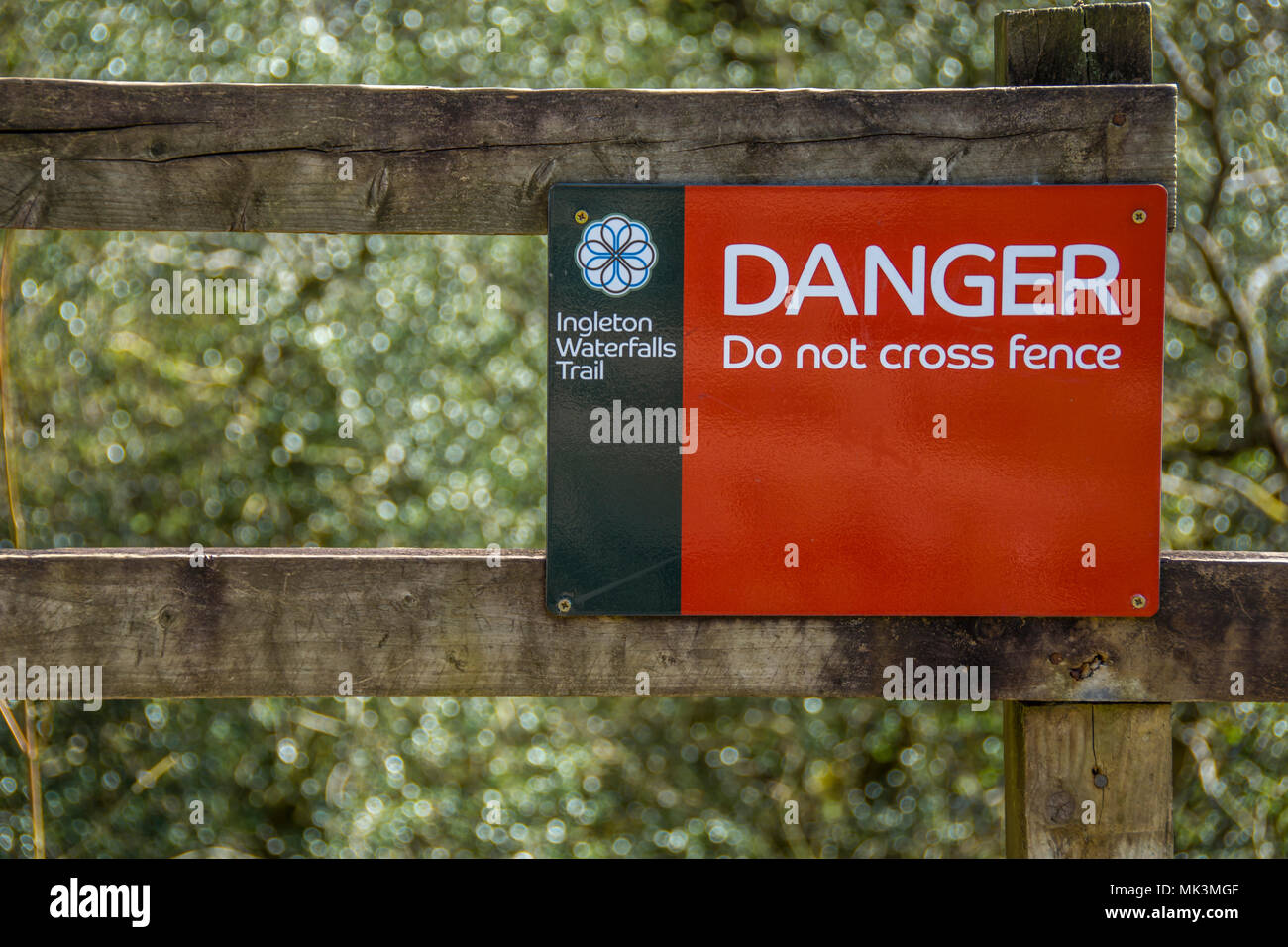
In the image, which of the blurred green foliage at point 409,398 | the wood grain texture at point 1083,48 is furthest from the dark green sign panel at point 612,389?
the blurred green foliage at point 409,398

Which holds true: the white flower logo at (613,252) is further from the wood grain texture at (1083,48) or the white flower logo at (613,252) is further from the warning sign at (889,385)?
the wood grain texture at (1083,48)

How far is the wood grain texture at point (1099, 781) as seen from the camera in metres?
1.79

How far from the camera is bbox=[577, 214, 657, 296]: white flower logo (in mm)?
1784

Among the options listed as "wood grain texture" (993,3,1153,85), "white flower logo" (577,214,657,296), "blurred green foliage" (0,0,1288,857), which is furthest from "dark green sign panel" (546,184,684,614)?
"blurred green foliage" (0,0,1288,857)

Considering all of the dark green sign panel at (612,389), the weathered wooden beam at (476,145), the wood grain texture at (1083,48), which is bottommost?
the dark green sign panel at (612,389)

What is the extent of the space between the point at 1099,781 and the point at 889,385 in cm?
77

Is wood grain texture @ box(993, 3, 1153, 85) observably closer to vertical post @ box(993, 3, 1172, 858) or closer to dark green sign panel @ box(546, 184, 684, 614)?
vertical post @ box(993, 3, 1172, 858)

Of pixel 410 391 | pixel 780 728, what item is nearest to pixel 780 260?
pixel 410 391

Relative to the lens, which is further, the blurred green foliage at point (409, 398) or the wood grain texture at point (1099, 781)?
the blurred green foliage at point (409, 398)

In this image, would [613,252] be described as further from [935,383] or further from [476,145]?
[935,383]

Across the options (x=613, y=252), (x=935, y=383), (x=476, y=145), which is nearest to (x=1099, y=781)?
(x=935, y=383)

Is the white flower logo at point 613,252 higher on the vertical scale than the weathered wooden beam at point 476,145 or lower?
lower

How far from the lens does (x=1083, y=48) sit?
184cm

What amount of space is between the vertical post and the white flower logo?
0.83 metres
